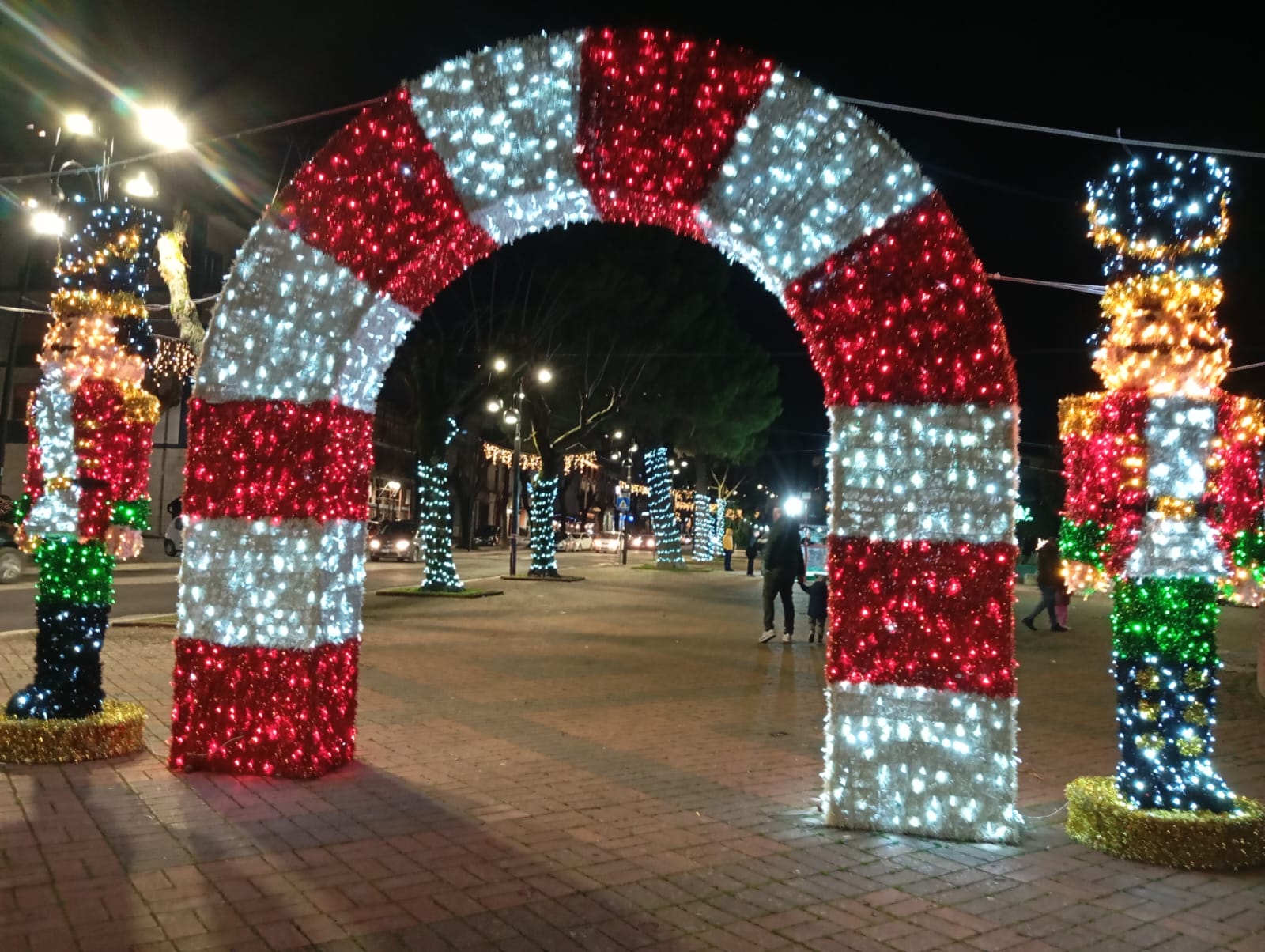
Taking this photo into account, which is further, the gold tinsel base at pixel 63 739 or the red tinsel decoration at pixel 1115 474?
the gold tinsel base at pixel 63 739

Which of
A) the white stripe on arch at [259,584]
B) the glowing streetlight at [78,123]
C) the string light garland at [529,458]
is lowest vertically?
the white stripe on arch at [259,584]

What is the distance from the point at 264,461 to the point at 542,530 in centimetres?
2170

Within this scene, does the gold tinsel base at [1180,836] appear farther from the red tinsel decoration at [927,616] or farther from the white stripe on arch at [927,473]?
the white stripe on arch at [927,473]

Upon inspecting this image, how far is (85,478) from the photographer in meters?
6.45

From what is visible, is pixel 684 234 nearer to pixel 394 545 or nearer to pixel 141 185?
pixel 141 185

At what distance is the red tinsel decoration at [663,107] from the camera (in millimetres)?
5574

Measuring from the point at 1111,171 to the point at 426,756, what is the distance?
17.1 ft

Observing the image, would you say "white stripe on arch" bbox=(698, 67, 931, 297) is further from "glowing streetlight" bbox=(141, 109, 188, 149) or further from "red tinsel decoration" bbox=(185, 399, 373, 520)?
"glowing streetlight" bbox=(141, 109, 188, 149)

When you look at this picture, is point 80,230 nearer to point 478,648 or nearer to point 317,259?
point 317,259

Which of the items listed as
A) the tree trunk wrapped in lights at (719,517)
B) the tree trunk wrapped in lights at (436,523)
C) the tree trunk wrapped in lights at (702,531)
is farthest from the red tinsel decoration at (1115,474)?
the tree trunk wrapped in lights at (719,517)

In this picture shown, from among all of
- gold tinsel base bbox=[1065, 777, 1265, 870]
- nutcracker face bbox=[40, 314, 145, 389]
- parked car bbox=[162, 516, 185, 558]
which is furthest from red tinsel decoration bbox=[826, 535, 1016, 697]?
parked car bbox=[162, 516, 185, 558]

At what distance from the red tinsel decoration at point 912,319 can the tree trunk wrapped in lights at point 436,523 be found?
1565 centimetres

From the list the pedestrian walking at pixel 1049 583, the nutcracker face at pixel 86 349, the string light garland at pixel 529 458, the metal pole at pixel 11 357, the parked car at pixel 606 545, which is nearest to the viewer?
the nutcracker face at pixel 86 349

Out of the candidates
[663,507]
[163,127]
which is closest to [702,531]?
[663,507]
